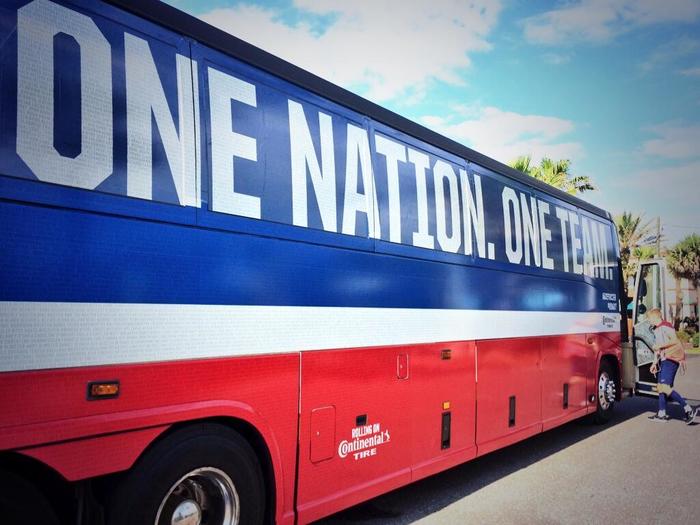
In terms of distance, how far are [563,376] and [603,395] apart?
2.05 meters

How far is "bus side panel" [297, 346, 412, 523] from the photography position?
373cm

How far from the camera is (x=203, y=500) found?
10.5ft

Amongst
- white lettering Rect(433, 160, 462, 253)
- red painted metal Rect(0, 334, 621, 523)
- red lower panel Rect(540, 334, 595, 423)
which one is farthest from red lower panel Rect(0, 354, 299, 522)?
red lower panel Rect(540, 334, 595, 423)

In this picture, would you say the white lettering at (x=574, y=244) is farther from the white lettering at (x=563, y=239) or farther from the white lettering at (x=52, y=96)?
the white lettering at (x=52, y=96)

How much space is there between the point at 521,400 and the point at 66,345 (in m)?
5.29

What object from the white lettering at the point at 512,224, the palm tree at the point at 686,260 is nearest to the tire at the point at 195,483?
the white lettering at the point at 512,224

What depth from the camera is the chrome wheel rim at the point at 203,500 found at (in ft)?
9.89

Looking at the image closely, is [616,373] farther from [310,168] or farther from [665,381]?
[310,168]

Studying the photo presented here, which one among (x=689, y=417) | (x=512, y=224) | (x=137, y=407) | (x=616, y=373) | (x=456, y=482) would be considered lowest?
(x=689, y=417)

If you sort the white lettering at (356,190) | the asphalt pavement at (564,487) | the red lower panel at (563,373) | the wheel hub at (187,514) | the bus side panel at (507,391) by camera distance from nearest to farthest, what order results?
the wheel hub at (187,514), the white lettering at (356,190), the asphalt pavement at (564,487), the bus side panel at (507,391), the red lower panel at (563,373)

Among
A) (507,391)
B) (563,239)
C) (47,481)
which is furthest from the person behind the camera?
(563,239)

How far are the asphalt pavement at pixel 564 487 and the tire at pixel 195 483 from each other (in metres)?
1.60

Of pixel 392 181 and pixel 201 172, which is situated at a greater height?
A: pixel 392 181

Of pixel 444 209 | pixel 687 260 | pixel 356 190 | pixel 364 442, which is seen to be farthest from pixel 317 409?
pixel 687 260
